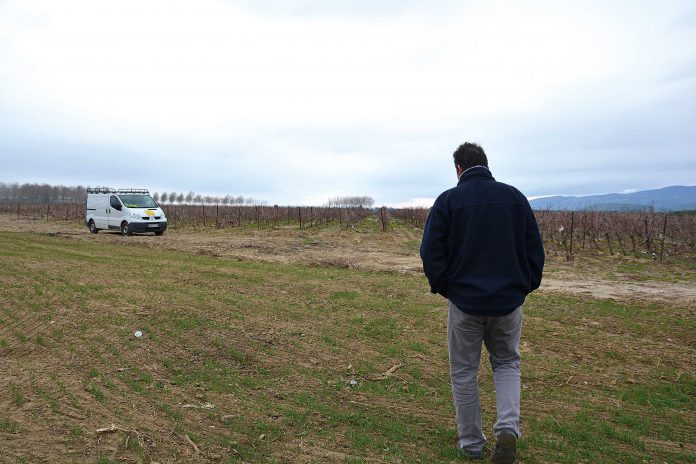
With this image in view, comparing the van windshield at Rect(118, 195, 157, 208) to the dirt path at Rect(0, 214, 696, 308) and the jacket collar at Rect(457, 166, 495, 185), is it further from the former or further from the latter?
the jacket collar at Rect(457, 166, 495, 185)

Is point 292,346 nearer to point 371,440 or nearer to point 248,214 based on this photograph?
point 371,440

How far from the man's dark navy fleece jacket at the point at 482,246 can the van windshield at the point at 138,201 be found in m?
20.0

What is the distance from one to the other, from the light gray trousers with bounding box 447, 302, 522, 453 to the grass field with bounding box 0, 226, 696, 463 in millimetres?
242

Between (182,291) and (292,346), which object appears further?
(182,291)

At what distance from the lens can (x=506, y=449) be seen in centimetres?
289

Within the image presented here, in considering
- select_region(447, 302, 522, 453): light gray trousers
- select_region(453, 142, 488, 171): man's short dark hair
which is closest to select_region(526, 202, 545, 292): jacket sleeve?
select_region(447, 302, 522, 453): light gray trousers

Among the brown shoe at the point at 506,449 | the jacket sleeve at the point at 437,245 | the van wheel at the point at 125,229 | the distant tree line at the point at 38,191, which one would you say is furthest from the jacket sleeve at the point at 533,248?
the distant tree line at the point at 38,191

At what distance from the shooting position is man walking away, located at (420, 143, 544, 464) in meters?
2.91

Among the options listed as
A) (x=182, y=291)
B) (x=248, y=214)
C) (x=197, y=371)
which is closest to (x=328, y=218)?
(x=248, y=214)

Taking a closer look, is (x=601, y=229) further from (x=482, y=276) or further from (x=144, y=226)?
(x=482, y=276)

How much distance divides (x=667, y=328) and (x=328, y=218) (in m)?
31.1

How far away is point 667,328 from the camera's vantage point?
6770mm

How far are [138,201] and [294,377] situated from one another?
61.3 feet

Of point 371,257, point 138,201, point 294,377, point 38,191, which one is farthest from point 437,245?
point 38,191
